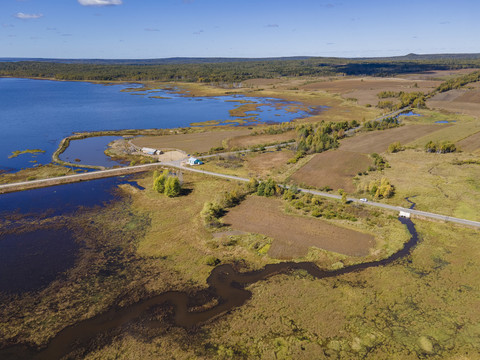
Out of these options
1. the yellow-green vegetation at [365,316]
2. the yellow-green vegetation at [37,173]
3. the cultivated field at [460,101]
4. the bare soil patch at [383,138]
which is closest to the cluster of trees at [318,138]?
the bare soil patch at [383,138]

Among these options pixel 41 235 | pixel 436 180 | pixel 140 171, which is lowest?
pixel 41 235

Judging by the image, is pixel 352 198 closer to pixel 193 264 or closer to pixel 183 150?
pixel 193 264

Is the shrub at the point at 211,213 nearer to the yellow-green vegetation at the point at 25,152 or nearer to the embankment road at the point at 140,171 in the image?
the embankment road at the point at 140,171

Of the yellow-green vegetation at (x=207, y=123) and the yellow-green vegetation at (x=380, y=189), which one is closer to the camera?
the yellow-green vegetation at (x=380, y=189)

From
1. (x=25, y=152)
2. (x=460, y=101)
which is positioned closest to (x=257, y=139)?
(x=25, y=152)

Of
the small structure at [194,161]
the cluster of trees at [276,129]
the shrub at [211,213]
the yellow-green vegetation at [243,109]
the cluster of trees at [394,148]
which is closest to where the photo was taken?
the shrub at [211,213]

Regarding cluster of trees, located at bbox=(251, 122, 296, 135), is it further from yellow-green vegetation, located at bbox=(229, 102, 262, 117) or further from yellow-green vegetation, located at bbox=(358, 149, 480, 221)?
yellow-green vegetation, located at bbox=(358, 149, 480, 221)

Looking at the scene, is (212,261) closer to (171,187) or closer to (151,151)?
(171,187)

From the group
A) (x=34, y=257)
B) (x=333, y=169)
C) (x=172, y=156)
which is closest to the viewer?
(x=34, y=257)
